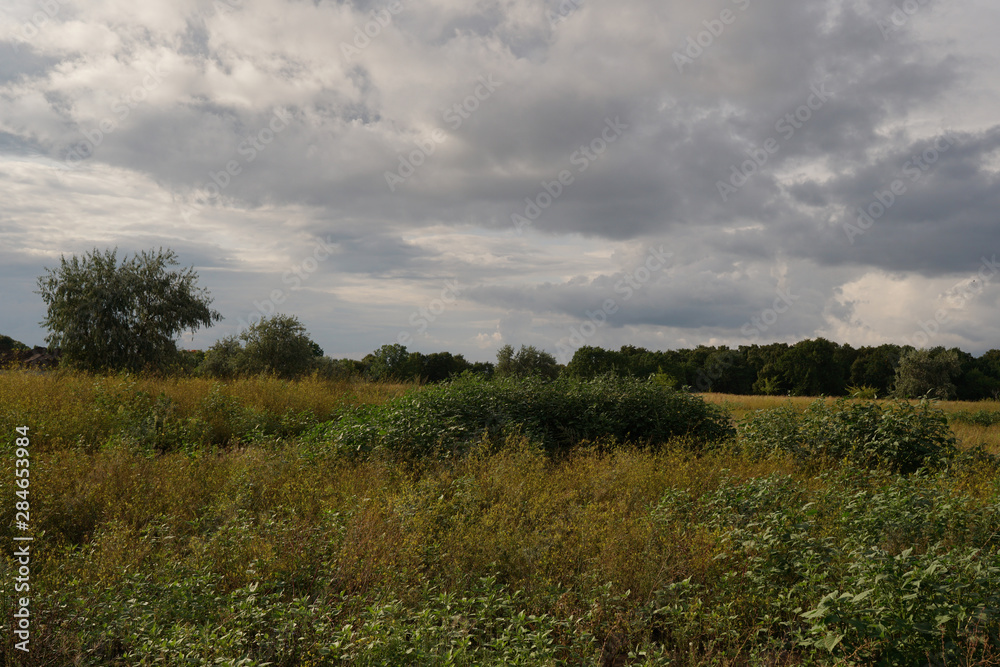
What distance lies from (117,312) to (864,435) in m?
26.5

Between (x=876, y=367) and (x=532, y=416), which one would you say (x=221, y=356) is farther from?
(x=876, y=367)

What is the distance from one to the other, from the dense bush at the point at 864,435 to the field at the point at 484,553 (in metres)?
0.08

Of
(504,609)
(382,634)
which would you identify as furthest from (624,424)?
(382,634)

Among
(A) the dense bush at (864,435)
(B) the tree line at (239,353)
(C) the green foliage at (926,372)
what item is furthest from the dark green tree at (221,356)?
(C) the green foliage at (926,372)

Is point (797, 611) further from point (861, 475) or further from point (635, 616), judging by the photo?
point (861, 475)

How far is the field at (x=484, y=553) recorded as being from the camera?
3.69 metres

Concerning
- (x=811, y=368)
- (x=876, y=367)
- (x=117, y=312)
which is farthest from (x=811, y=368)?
(x=117, y=312)

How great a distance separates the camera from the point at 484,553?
202 inches

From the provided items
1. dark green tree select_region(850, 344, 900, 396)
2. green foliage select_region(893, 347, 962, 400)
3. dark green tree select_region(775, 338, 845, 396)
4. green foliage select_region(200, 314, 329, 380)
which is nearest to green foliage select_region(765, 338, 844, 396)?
dark green tree select_region(775, 338, 845, 396)

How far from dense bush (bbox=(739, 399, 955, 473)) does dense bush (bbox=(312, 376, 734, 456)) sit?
1127 millimetres

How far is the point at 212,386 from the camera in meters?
12.6

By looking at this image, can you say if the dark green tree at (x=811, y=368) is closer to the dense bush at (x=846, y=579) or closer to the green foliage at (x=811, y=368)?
the green foliage at (x=811, y=368)

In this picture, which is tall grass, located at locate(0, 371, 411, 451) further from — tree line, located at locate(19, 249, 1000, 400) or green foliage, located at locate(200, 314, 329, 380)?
green foliage, located at locate(200, 314, 329, 380)

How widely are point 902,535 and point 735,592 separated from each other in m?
1.77
